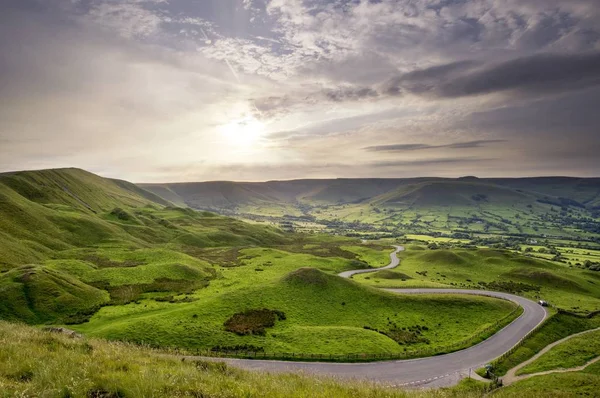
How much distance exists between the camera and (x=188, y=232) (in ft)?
625

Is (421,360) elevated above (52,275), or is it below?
below

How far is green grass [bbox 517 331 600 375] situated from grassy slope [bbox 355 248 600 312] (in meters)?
37.0

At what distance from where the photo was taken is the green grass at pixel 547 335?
49.9m

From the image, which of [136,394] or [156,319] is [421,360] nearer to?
[156,319]

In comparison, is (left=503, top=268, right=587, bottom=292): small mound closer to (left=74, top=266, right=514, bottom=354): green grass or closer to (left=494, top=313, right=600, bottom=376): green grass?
(left=494, top=313, right=600, bottom=376): green grass

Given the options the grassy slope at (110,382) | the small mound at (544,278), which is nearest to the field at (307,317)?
the grassy slope at (110,382)

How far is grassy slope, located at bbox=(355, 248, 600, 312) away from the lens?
341 ft

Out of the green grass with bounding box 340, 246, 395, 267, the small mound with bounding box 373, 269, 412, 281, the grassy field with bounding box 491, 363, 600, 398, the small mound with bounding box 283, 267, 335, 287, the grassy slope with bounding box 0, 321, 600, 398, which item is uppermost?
the grassy slope with bounding box 0, 321, 600, 398

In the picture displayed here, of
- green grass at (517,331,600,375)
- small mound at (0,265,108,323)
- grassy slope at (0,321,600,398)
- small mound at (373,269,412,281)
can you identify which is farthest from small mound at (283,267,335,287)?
grassy slope at (0,321,600,398)

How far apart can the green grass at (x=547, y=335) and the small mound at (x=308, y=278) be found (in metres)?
43.2

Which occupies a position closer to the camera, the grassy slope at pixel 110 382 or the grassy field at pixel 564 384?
the grassy slope at pixel 110 382

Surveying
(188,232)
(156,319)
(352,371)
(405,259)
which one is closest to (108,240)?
(188,232)

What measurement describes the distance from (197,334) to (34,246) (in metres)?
90.1

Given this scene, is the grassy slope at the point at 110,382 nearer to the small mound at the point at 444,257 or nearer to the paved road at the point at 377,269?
the paved road at the point at 377,269
